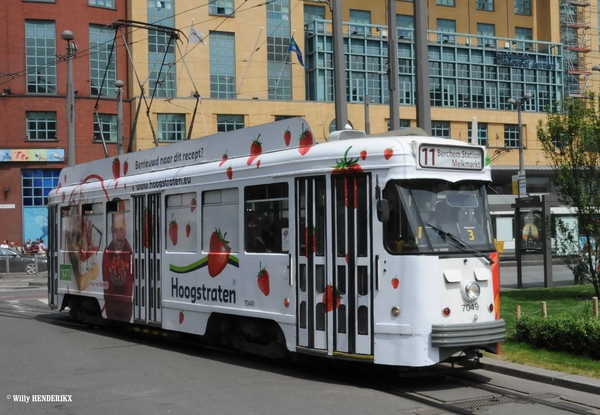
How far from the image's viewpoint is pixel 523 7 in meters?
65.9

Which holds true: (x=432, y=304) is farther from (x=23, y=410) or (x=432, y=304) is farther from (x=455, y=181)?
(x=23, y=410)

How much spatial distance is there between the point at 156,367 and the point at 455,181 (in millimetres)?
4979

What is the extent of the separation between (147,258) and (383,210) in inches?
232

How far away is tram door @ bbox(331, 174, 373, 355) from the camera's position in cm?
952

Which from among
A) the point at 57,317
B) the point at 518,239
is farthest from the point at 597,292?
the point at 57,317

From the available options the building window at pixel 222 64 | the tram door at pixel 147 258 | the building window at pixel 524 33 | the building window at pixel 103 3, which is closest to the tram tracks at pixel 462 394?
the tram door at pixel 147 258

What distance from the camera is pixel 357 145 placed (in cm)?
980

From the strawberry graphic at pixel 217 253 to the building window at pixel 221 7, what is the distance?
134 feet

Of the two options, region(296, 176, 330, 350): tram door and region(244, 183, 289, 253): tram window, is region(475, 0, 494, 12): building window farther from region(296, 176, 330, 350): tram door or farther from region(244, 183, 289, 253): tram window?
region(296, 176, 330, 350): tram door

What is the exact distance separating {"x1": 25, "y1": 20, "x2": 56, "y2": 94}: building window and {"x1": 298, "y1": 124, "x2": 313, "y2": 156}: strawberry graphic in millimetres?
40543

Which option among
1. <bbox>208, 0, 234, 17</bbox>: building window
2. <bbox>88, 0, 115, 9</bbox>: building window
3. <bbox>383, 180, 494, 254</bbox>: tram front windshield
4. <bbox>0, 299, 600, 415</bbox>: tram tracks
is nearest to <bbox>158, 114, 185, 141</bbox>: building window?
<bbox>208, 0, 234, 17</bbox>: building window

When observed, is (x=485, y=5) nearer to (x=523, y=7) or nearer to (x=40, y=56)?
(x=523, y=7)

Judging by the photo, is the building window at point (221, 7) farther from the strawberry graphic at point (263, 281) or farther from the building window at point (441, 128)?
the strawberry graphic at point (263, 281)

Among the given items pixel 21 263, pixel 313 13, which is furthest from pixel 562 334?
pixel 313 13
